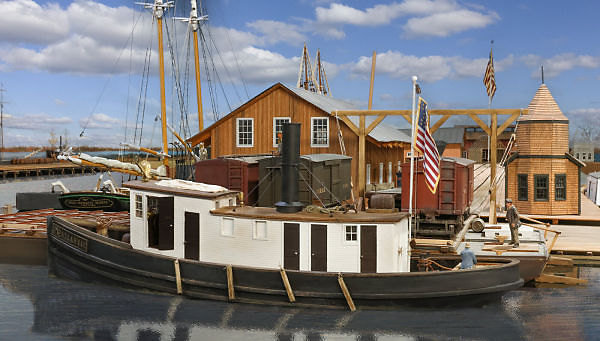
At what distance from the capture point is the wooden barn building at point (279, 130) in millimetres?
28688

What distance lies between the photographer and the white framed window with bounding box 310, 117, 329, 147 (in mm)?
28812

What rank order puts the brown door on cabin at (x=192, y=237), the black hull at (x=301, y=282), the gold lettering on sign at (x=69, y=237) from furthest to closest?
the gold lettering on sign at (x=69, y=237) → the brown door on cabin at (x=192, y=237) → the black hull at (x=301, y=282)

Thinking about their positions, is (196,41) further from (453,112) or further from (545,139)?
(545,139)

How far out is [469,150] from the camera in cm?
6525

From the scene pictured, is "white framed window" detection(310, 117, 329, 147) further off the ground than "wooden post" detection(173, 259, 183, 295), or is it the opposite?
"white framed window" detection(310, 117, 329, 147)

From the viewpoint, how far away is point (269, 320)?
14.0 metres

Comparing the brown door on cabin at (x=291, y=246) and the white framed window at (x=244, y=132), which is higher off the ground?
the white framed window at (x=244, y=132)

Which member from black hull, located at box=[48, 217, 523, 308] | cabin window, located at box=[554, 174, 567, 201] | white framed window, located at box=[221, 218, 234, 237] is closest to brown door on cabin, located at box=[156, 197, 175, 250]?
black hull, located at box=[48, 217, 523, 308]

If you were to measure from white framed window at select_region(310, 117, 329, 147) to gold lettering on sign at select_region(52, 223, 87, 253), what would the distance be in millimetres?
14620

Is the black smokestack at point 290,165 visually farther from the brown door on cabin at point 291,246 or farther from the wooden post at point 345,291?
the wooden post at point 345,291

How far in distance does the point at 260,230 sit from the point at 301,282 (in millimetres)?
1950

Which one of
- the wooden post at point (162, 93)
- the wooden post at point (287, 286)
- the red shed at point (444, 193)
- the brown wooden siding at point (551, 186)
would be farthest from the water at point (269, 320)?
the wooden post at point (162, 93)

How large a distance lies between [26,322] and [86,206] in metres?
16.6

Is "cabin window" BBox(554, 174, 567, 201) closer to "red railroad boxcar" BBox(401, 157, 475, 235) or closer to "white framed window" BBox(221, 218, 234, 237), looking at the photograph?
"red railroad boxcar" BBox(401, 157, 475, 235)
